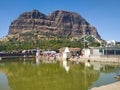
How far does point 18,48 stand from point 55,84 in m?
117

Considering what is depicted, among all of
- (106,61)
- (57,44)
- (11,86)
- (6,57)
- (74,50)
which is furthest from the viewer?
(57,44)

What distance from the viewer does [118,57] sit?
79.2m

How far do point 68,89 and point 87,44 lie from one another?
102 m

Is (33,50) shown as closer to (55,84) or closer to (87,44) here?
(87,44)

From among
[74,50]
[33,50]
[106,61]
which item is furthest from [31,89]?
[33,50]

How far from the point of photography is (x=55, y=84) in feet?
129

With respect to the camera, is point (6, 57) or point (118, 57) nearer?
point (118, 57)

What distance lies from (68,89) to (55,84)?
488 centimetres

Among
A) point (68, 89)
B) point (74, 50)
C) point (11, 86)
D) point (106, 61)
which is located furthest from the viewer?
point (74, 50)

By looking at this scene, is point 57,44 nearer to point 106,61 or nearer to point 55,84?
point 106,61

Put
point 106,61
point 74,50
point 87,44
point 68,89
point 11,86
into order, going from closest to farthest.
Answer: point 68,89 < point 11,86 < point 106,61 < point 74,50 < point 87,44

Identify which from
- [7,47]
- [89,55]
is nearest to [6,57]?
[7,47]

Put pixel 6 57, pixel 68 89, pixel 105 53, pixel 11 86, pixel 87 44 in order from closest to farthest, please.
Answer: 1. pixel 68 89
2. pixel 11 86
3. pixel 105 53
4. pixel 6 57
5. pixel 87 44

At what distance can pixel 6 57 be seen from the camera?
127625mm
